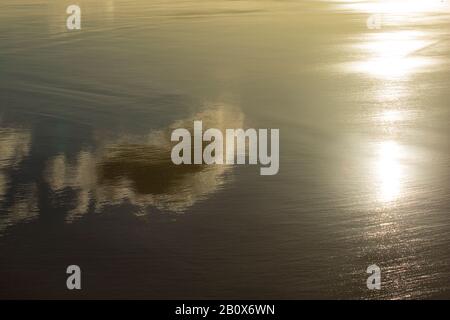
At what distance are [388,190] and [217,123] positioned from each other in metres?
2.03

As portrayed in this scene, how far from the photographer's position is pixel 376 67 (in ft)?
33.9

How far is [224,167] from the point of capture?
696cm

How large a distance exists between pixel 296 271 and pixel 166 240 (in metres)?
0.81

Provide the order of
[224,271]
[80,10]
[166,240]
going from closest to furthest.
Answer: [224,271] < [166,240] < [80,10]

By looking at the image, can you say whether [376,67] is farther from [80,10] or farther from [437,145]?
[80,10]

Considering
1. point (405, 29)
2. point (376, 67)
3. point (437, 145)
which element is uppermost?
point (405, 29)

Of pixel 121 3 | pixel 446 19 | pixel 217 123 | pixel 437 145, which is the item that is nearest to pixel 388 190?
pixel 437 145

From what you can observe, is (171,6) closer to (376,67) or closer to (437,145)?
(376,67)

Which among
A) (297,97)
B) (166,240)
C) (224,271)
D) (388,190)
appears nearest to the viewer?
(224,271)

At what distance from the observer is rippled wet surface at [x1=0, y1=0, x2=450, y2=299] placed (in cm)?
531

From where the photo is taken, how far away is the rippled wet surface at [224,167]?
209 inches

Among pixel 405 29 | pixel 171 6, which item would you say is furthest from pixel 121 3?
pixel 405 29

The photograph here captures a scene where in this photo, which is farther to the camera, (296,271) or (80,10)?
(80,10)

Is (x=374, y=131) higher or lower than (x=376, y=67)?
lower
